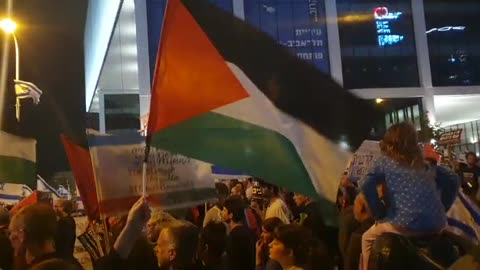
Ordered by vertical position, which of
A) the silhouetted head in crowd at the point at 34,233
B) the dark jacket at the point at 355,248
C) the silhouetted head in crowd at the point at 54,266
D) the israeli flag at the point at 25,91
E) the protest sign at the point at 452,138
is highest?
the israeli flag at the point at 25,91

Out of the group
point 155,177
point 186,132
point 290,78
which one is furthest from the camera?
point 155,177

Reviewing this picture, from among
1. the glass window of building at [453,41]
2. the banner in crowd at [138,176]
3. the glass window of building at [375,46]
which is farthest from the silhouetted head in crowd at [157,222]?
the glass window of building at [453,41]

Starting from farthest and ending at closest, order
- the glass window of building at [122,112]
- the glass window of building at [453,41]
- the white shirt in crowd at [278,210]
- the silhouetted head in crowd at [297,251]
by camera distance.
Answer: the glass window of building at [122,112]
the glass window of building at [453,41]
the white shirt in crowd at [278,210]
the silhouetted head in crowd at [297,251]

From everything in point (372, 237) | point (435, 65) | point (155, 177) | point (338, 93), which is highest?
point (435, 65)

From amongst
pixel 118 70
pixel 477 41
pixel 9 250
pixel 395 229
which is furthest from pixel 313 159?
pixel 118 70

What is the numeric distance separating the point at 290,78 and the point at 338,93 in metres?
0.31

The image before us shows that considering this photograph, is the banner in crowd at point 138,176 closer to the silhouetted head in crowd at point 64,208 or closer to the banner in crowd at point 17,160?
the banner in crowd at point 17,160

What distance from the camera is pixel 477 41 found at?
53.3 m

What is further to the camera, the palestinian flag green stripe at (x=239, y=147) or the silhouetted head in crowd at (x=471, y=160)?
the silhouetted head in crowd at (x=471, y=160)

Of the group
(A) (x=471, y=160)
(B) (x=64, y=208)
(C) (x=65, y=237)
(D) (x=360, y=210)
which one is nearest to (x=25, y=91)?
(B) (x=64, y=208)

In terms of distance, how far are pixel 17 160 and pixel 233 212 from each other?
204 centimetres

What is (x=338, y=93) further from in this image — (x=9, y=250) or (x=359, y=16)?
(x=359, y=16)

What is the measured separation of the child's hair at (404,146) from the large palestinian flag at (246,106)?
1.47 feet

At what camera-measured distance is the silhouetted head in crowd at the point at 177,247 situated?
154 inches
